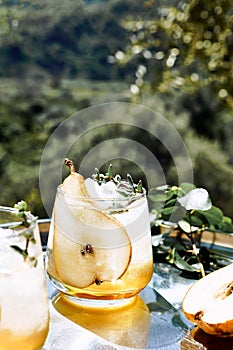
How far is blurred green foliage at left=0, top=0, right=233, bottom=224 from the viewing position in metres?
1.55

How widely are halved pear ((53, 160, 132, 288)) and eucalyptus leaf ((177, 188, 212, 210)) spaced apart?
19cm

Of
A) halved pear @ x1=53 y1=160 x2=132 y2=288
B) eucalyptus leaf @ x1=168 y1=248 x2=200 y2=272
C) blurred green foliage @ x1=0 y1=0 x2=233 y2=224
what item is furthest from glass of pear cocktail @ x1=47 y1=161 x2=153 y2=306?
blurred green foliage @ x1=0 y1=0 x2=233 y2=224

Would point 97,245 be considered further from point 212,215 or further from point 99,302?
point 212,215

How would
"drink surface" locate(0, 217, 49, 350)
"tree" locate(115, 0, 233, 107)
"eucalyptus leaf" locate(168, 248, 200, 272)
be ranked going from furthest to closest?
"tree" locate(115, 0, 233, 107) → "eucalyptus leaf" locate(168, 248, 200, 272) → "drink surface" locate(0, 217, 49, 350)

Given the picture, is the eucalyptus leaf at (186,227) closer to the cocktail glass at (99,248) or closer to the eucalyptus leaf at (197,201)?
the eucalyptus leaf at (197,201)

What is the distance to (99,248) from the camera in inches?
23.3

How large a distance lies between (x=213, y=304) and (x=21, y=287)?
0.21 m

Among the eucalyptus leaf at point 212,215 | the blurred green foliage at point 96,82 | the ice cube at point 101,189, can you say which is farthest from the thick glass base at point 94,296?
the blurred green foliage at point 96,82

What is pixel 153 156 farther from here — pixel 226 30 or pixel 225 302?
pixel 225 302

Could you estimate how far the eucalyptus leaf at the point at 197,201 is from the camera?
0.77m

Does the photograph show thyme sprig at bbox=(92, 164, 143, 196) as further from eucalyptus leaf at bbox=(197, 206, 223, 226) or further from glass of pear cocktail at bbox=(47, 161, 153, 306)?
eucalyptus leaf at bbox=(197, 206, 223, 226)

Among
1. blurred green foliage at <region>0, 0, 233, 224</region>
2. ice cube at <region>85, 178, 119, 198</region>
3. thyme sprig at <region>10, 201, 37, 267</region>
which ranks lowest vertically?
blurred green foliage at <region>0, 0, 233, 224</region>

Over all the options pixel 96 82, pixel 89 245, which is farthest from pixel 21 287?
pixel 96 82

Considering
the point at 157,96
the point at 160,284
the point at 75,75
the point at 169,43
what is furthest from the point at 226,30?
the point at 160,284
